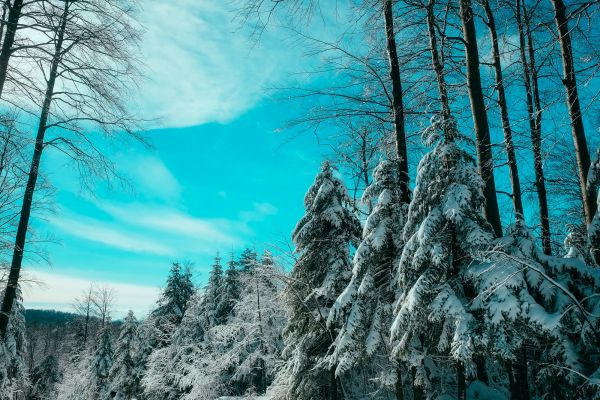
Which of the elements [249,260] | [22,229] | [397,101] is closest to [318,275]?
[249,260]

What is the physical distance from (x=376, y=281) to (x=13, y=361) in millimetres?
16759

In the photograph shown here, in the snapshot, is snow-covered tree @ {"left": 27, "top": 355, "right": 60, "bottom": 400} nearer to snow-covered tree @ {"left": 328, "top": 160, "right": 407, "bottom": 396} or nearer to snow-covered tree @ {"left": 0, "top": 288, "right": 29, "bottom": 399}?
snow-covered tree @ {"left": 0, "top": 288, "right": 29, "bottom": 399}

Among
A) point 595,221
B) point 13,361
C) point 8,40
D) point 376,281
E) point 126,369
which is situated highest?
point 8,40

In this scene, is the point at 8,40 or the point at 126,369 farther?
the point at 126,369

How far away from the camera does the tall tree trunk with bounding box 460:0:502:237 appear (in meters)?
8.22

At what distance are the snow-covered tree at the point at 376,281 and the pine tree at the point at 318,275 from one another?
387 centimetres

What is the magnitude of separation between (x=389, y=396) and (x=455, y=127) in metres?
8.57

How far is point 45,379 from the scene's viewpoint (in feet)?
161

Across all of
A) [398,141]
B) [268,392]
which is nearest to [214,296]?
[268,392]

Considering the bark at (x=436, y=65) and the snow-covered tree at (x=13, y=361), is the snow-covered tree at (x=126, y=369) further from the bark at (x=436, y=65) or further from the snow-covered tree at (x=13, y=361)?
the bark at (x=436, y=65)

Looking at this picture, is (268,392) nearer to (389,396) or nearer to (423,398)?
(389,396)

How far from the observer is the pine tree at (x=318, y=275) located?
49.3ft

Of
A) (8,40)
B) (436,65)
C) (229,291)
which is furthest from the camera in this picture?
(229,291)

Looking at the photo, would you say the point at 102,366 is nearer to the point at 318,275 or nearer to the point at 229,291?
the point at 229,291
